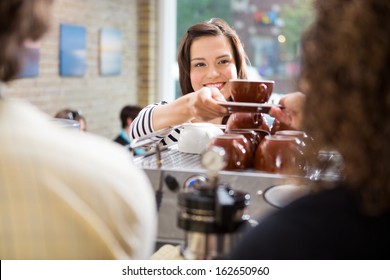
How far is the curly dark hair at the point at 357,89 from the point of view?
0.74 m

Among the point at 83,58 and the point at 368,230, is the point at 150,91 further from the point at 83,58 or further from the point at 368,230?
the point at 368,230

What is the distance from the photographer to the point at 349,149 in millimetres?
770

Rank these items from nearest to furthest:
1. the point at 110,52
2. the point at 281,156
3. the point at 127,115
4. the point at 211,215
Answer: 1. the point at 211,215
2. the point at 281,156
3. the point at 127,115
4. the point at 110,52

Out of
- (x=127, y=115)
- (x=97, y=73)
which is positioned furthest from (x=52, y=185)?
(x=97, y=73)

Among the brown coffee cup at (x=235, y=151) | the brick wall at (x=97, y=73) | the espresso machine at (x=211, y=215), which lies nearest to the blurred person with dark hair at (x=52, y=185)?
the espresso machine at (x=211, y=215)

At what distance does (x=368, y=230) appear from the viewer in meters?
0.74

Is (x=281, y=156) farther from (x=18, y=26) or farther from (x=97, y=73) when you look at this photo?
(x=97, y=73)

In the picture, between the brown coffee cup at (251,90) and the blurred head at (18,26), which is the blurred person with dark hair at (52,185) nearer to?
the blurred head at (18,26)

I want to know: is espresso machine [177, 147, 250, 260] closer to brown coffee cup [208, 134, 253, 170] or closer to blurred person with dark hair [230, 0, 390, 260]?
blurred person with dark hair [230, 0, 390, 260]

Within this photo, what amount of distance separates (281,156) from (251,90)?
0.86ft

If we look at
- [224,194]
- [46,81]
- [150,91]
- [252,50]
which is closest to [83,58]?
[46,81]

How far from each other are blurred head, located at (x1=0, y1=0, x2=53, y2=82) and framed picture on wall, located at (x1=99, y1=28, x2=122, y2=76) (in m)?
5.23

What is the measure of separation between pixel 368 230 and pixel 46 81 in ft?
15.3

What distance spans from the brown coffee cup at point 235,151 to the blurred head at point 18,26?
60 centimetres
